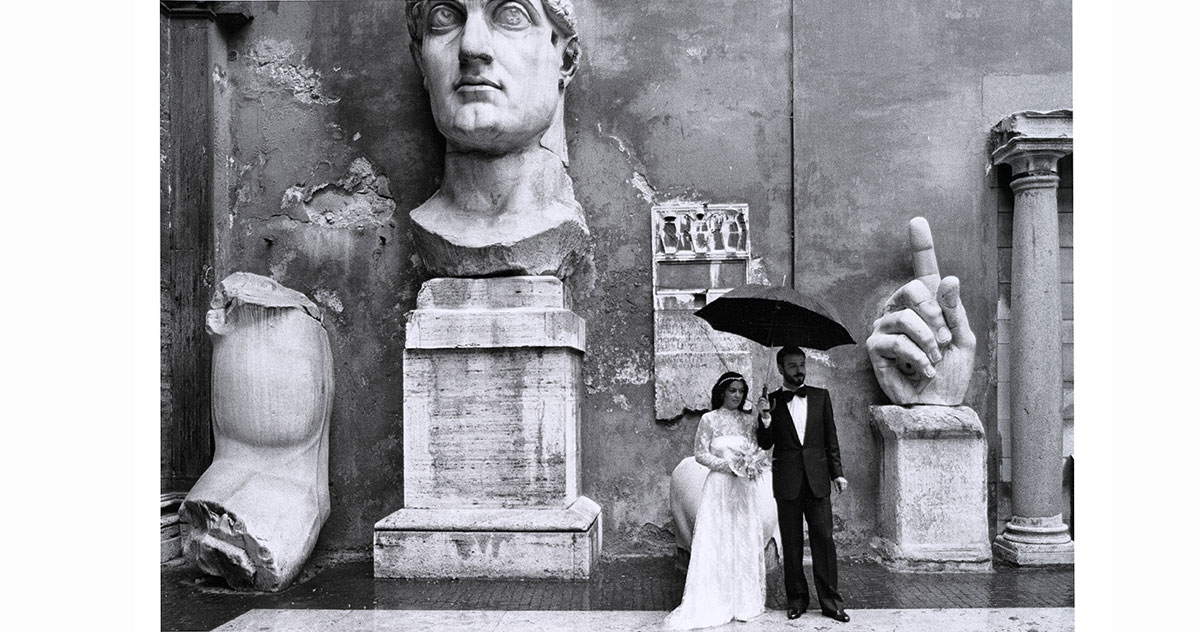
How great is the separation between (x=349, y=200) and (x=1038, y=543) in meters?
5.01

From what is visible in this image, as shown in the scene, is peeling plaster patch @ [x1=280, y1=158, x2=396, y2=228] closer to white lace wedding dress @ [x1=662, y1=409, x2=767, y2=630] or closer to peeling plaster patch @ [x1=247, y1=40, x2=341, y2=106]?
peeling plaster patch @ [x1=247, y1=40, x2=341, y2=106]

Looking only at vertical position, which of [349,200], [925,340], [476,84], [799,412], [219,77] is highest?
[219,77]

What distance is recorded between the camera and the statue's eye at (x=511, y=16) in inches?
248

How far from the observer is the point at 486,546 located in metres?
5.95

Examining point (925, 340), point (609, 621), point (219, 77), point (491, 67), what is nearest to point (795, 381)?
point (609, 621)

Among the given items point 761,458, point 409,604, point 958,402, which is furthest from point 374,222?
point 958,402

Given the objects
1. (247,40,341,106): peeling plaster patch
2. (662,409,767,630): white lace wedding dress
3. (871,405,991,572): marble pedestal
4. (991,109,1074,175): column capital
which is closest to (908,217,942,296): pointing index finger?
(991,109,1074,175): column capital

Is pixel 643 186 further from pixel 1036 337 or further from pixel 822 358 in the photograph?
pixel 1036 337

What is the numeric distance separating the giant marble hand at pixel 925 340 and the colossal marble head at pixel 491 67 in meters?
2.50

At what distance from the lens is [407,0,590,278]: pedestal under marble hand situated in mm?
6242

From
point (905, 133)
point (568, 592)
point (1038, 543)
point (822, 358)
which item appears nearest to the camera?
point (568, 592)

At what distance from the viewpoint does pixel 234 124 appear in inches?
285

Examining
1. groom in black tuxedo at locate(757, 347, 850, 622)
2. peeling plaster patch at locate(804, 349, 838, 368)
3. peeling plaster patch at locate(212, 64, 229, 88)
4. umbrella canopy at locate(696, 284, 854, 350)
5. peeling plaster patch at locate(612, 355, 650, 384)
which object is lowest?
groom in black tuxedo at locate(757, 347, 850, 622)

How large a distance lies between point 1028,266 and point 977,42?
156 centimetres
